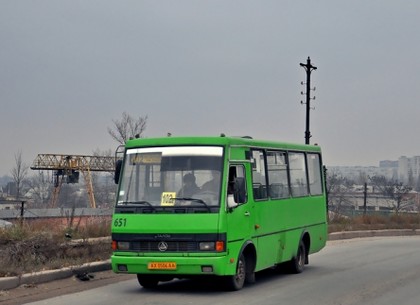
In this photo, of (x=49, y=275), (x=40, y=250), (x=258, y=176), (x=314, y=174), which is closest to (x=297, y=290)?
(x=258, y=176)

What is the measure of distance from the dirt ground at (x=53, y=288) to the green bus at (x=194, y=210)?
108 cm

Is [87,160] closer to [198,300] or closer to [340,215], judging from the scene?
[340,215]

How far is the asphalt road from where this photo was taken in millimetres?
11422

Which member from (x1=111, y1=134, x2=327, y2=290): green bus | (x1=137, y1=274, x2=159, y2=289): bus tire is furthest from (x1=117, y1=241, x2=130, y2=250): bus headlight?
(x1=137, y1=274, x2=159, y2=289): bus tire

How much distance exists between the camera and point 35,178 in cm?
6681

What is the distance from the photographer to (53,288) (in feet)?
41.2

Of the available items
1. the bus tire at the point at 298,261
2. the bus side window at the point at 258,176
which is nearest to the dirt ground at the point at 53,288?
the bus side window at the point at 258,176

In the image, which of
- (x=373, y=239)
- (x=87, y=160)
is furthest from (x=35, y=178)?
(x=373, y=239)

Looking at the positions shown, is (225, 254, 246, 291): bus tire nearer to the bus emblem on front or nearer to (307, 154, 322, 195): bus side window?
the bus emblem on front

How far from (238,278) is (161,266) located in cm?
156

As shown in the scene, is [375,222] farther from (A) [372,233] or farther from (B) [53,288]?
(B) [53,288]

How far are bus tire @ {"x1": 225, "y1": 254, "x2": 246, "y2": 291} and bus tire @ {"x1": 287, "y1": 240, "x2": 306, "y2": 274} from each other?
3.16 meters

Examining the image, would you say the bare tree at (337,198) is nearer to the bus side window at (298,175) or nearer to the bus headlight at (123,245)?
the bus side window at (298,175)

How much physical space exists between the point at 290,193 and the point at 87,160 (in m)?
48.2
